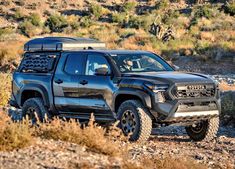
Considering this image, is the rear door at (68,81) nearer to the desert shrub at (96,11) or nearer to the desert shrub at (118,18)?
the desert shrub at (118,18)

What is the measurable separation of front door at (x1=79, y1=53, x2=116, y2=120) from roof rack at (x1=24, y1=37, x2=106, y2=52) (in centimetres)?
79

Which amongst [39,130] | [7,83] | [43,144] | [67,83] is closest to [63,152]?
[43,144]

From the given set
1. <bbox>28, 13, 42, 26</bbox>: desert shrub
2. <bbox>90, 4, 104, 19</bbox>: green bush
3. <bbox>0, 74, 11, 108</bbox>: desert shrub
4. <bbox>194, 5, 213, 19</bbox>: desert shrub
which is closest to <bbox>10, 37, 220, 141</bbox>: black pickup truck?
<bbox>0, 74, 11, 108</bbox>: desert shrub

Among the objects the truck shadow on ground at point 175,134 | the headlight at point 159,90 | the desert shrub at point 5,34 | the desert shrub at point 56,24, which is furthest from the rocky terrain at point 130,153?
the desert shrub at point 56,24

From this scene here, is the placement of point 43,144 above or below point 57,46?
below

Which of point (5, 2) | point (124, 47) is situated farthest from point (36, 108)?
point (5, 2)

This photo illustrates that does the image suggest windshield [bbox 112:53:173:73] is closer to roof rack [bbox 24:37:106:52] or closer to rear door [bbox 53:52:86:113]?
rear door [bbox 53:52:86:113]

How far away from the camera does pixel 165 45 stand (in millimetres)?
36688

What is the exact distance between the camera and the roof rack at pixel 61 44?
493 inches

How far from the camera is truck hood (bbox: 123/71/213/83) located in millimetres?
10766

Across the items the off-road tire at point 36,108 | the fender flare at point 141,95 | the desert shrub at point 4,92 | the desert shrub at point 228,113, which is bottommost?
the desert shrub at point 4,92

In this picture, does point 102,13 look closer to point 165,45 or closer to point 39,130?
point 165,45

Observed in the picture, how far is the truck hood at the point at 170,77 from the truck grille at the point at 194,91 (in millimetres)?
110

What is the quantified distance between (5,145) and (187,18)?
4873 cm
